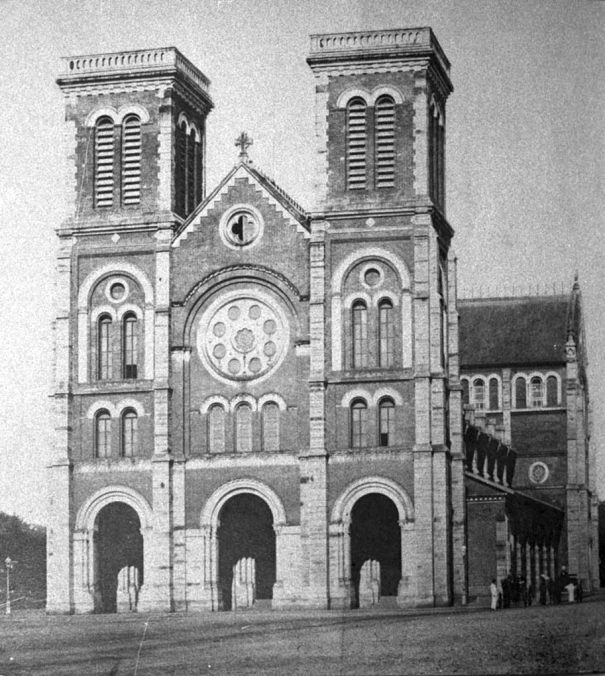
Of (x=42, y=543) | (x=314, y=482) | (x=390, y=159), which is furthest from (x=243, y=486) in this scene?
(x=390, y=159)

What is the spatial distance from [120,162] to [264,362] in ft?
24.2

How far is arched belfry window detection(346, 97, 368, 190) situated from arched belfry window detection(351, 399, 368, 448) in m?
6.11

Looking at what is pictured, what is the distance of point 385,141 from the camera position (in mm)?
49781

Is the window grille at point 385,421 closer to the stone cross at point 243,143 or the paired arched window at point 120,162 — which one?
the stone cross at point 243,143

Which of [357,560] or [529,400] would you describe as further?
[529,400]

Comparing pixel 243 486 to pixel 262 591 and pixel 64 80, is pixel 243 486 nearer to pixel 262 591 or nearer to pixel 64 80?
pixel 262 591

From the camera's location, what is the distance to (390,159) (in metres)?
49.8

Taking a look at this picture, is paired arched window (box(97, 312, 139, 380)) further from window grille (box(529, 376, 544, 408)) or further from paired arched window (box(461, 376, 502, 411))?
window grille (box(529, 376, 544, 408))

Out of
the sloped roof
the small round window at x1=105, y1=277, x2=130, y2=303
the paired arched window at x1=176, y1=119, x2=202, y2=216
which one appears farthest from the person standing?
the sloped roof

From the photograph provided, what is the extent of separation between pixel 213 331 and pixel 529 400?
2085 cm

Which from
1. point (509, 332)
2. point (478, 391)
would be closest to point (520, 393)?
point (478, 391)

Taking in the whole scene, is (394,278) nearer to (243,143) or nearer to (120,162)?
(243,143)

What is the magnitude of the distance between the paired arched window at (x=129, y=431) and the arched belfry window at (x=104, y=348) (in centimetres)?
123

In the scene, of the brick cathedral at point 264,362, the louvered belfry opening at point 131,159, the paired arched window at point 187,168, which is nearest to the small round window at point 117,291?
the brick cathedral at point 264,362
